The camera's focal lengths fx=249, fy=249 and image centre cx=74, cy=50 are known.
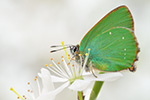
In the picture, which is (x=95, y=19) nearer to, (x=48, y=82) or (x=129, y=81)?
(x=129, y=81)

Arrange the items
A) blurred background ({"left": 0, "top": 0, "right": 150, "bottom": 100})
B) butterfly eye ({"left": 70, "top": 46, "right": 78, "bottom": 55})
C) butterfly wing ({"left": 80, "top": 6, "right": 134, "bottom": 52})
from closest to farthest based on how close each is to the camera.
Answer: butterfly wing ({"left": 80, "top": 6, "right": 134, "bottom": 52}) < butterfly eye ({"left": 70, "top": 46, "right": 78, "bottom": 55}) < blurred background ({"left": 0, "top": 0, "right": 150, "bottom": 100})

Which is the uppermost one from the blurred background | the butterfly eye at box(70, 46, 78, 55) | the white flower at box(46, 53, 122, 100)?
the butterfly eye at box(70, 46, 78, 55)

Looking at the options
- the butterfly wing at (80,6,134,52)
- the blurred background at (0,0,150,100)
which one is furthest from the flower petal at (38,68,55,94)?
the blurred background at (0,0,150,100)

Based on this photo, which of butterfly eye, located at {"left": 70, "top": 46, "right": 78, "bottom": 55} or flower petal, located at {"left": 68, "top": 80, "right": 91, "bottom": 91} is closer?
flower petal, located at {"left": 68, "top": 80, "right": 91, "bottom": 91}

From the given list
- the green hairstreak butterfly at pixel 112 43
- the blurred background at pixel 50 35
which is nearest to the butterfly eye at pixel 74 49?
the green hairstreak butterfly at pixel 112 43

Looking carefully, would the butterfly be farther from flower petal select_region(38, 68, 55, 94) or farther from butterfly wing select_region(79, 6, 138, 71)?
flower petal select_region(38, 68, 55, 94)

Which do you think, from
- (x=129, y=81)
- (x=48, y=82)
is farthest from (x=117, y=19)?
(x=129, y=81)

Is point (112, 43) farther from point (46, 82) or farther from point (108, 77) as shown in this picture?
point (46, 82)

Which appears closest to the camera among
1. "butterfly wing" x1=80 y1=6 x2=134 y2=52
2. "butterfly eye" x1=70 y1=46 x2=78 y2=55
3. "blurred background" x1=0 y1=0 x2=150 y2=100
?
"butterfly wing" x1=80 y1=6 x2=134 y2=52

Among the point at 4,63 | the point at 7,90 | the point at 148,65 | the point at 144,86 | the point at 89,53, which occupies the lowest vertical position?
the point at 144,86
